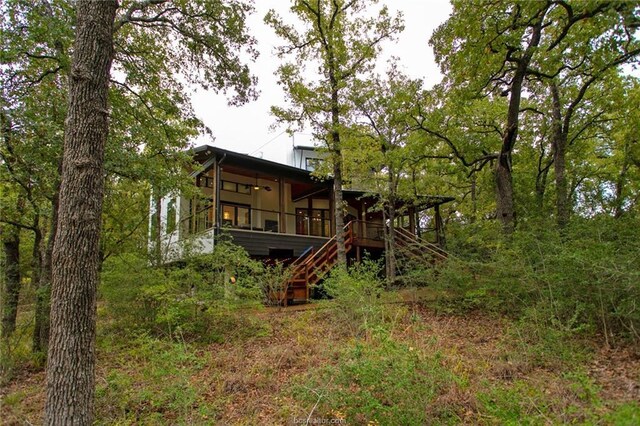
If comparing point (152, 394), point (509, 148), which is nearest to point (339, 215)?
point (509, 148)

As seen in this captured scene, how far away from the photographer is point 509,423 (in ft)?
10.4

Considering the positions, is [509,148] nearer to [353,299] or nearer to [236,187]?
[353,299]

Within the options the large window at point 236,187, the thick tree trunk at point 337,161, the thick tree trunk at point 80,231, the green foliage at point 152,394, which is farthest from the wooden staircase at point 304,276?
the thick tree trunk at point 80,231

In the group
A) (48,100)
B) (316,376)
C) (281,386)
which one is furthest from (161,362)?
(48,100)

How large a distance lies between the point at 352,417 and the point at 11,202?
9193 mm

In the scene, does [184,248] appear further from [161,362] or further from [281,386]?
[281,386]

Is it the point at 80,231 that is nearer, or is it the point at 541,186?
the point at 80,231

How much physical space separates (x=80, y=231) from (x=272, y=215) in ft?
41.9

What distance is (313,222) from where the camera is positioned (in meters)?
17.5

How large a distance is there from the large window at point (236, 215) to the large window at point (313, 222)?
8.64ft

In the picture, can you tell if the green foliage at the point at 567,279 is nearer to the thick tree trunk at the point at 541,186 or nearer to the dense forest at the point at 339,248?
the dense forest at the point at 339,248

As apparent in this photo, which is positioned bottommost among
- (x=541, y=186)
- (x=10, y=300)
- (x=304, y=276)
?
(x=10, y=300)

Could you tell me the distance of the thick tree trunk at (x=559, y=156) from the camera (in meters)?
10.6

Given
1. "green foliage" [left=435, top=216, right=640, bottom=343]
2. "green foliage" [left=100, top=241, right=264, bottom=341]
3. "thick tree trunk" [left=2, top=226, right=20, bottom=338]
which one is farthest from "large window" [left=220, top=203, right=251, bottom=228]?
"green foliage" [left=435, top=216, right=640, bottom=343]
